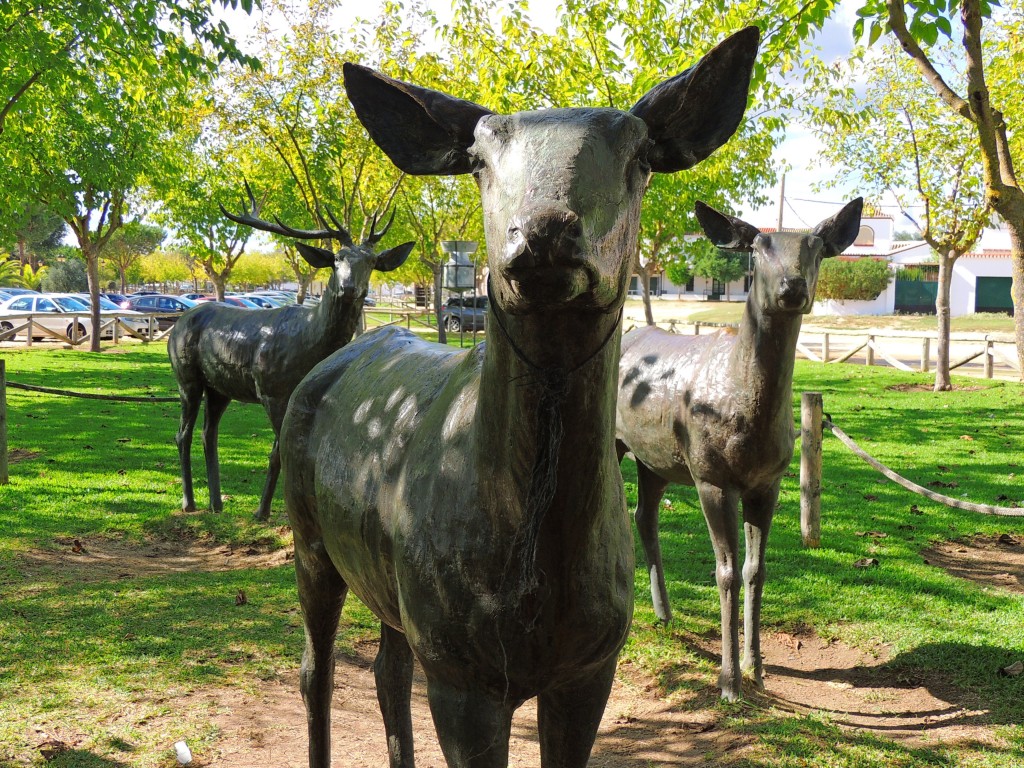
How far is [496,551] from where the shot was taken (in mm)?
2037

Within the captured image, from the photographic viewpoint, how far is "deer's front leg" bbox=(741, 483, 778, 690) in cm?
513

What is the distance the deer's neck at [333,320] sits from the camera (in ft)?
24.2

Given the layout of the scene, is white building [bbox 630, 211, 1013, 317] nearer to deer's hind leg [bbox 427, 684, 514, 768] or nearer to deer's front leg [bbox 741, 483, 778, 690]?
deer's front leg [bbox 741, 483, 778, 690]

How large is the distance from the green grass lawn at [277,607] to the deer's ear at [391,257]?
2.63 metres

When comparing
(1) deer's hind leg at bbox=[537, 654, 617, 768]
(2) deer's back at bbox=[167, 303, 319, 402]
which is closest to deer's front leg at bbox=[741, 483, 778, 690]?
(1) deer's hind leg at bbox=[537, 654, 617, 768]

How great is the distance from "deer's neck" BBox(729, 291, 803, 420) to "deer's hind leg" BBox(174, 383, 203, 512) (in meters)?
5.99

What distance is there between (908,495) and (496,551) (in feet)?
28.0

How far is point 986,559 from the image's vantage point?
7.29 meters

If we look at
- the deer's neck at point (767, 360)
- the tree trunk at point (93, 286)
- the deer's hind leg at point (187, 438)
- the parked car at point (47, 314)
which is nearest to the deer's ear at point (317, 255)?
the deer's hind leg at point (187, 438)

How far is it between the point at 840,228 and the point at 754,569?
6.89 feet

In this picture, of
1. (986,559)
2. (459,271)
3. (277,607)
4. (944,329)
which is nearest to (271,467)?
(277,607)

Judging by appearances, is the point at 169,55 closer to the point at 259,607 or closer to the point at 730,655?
the point at 259,607

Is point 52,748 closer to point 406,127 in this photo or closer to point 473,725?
point 473,725

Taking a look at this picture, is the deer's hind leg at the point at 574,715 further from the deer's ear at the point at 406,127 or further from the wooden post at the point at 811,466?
the wooden post at the point at 811,466
